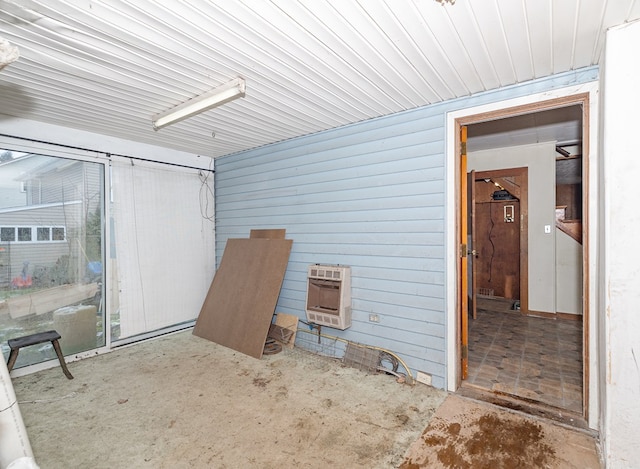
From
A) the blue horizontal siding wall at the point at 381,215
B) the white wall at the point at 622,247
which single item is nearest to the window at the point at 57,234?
the blue horizontal siding wall at the point at 381,215

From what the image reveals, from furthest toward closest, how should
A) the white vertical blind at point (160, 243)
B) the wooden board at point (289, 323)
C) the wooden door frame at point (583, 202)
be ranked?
the white vertical blind at point (160, 243) → the wooden board at point (289, 323) → the wooden door frame at point (583, 202)

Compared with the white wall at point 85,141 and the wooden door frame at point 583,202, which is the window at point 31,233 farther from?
the wooden door frame at point 583,202

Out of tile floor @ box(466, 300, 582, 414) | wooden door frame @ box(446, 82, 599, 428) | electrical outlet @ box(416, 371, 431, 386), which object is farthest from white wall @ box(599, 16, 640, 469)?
electrical outlet @ box(416, 371, 431, 386)

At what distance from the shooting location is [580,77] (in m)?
2.42

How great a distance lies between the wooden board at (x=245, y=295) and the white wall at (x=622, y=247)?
9.89ft

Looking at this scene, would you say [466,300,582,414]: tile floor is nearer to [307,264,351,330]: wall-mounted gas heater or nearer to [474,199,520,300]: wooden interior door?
[474,199,520,300]: wooden interior door

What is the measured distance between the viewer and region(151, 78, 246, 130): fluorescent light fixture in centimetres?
255

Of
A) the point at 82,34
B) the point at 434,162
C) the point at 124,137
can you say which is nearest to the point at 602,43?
the point at 434,162

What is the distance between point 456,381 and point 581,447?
934 mm

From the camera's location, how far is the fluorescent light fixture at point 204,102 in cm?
255

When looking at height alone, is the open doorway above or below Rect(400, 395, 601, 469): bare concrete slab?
above

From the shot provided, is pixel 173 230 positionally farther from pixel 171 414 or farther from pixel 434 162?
pixel 434 162

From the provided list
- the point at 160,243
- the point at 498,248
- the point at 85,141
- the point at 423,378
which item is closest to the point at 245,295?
the point at 160,243

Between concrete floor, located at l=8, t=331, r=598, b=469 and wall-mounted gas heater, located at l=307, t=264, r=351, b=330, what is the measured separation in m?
0.50
